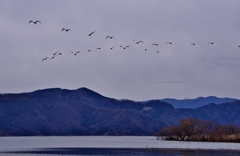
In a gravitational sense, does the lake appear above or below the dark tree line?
below

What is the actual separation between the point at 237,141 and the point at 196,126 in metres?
18.7

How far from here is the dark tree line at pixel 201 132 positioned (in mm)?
138250

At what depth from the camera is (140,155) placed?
72.9 m

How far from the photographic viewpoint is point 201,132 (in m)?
146

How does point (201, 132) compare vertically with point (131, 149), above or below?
above

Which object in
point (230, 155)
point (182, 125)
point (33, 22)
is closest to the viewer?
point (33, 22)

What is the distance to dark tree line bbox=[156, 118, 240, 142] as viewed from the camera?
138 m

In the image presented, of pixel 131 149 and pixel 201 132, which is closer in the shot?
pixel 131 149

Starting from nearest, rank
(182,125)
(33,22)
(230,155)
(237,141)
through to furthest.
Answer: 1. (33,22)
2. (230,155)
3. (237,141)
4. (182,125)

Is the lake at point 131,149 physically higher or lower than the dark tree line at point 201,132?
lower

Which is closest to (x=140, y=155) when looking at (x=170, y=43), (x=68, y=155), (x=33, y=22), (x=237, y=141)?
(x=68, y=155)

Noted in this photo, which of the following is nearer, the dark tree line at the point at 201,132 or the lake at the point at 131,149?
the lake at the point at 131,149

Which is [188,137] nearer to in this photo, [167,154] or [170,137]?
[170,137]

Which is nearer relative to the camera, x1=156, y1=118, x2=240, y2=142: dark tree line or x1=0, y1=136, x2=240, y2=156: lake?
x1=0, y1=136, x2=240, y2=156: lake
